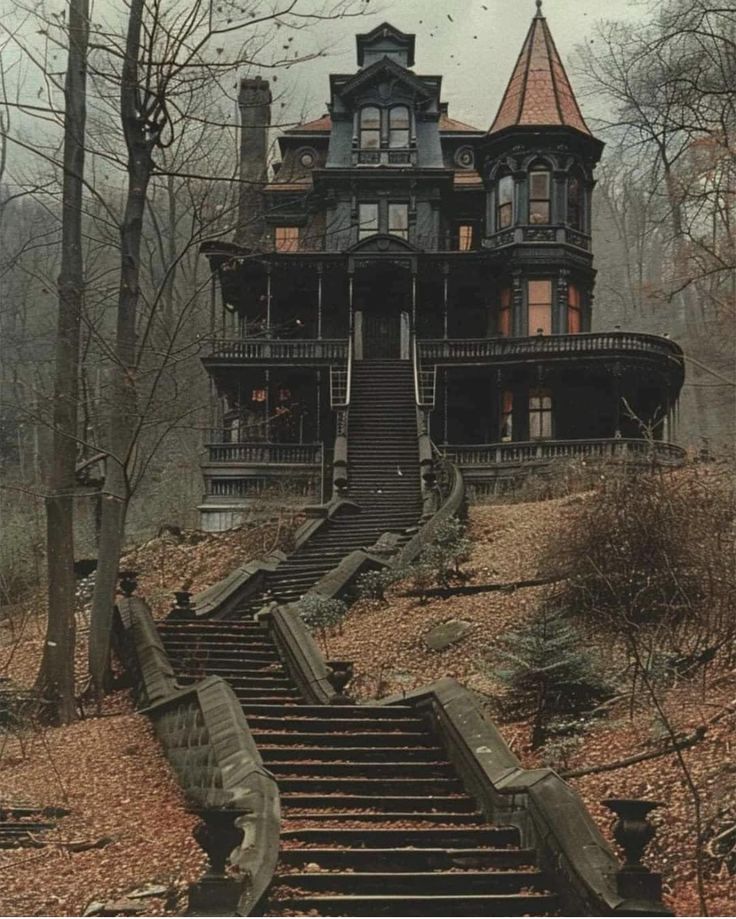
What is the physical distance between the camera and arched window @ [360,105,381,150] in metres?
34.3

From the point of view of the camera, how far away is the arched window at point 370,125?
34312mm

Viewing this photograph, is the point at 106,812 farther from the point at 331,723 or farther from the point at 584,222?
the point at 584,222

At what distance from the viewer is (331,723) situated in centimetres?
1155

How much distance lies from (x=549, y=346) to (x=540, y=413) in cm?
209

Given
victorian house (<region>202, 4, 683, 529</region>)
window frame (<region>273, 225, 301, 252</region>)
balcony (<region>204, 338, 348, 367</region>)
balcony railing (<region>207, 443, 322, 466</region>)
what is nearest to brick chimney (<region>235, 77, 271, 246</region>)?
balcony (<region>204, 338, 348, 367</region>)

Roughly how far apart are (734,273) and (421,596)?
23.0 feet

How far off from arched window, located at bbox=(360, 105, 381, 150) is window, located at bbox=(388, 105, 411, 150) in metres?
0.35

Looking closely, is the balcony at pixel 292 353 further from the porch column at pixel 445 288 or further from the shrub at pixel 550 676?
the shrub at pixel 550 676

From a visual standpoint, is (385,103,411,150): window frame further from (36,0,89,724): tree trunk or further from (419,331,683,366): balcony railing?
(36,0,89,724): tree trunk

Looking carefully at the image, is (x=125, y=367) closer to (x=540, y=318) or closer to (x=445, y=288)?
(x=445, y=288)

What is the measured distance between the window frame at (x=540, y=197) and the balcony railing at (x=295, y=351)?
7200 mm

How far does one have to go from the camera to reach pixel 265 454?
28.8 m

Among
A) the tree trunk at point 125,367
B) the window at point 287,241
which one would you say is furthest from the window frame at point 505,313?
the tree trunk at point 125,367

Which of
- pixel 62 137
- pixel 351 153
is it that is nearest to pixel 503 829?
pixel 62 137
